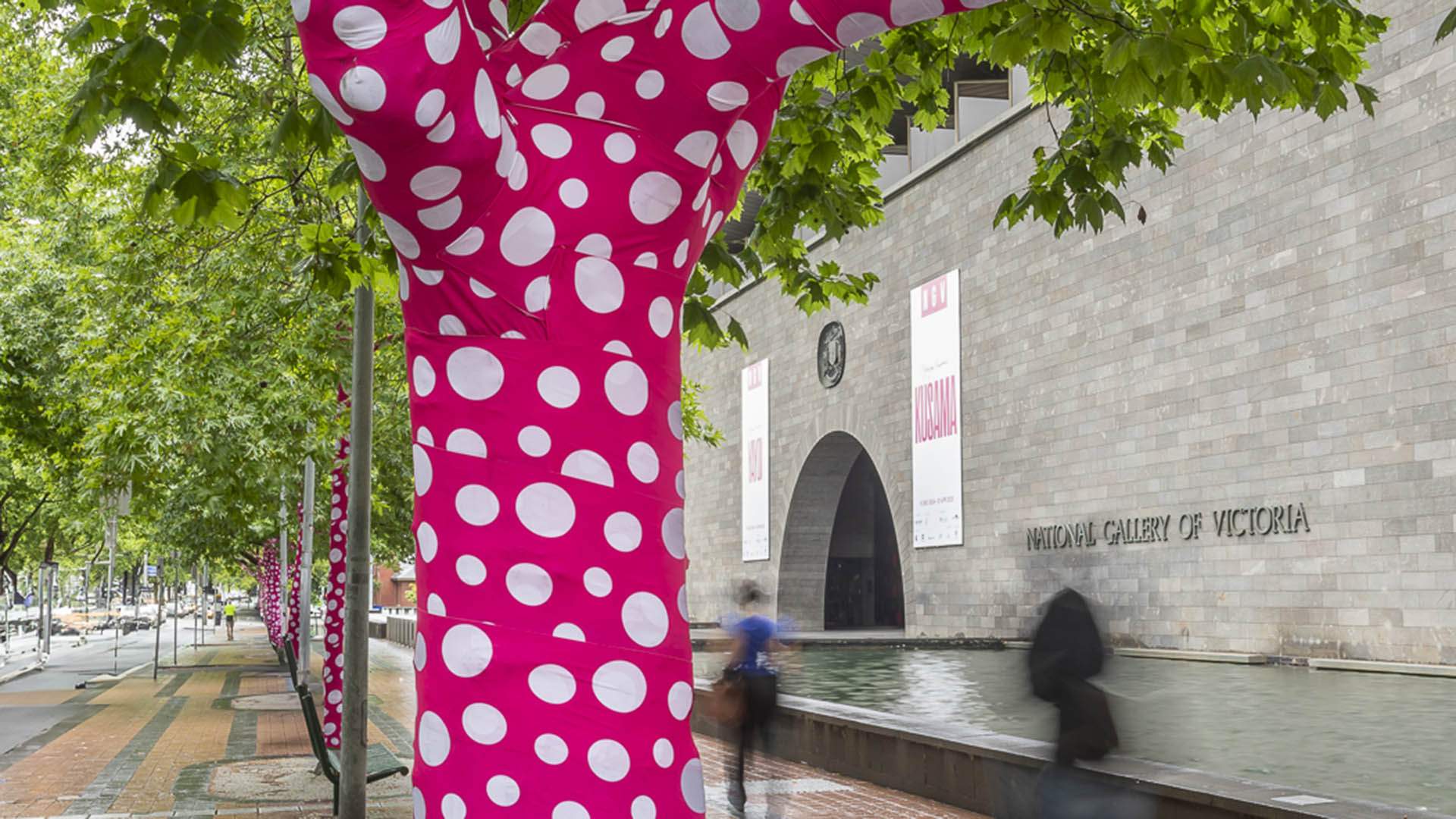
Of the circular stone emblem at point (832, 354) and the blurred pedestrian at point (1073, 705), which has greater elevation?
the circular stone emblem at point (832, 354)

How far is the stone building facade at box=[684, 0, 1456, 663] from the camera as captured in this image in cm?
1934

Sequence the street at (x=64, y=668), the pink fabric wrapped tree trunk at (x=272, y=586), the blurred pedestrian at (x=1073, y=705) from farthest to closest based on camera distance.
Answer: the pink fabric wrapped tree trunk at (x=272, y=586) < the street at (x=64, y=668) < the blurred pedestrian at (x=1073, y=705)

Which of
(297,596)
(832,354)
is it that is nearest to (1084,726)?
(297,596)

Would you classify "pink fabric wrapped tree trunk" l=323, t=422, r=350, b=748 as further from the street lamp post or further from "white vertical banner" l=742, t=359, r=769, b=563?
"white vertical banner" l=742, t=359, r=769, b=563

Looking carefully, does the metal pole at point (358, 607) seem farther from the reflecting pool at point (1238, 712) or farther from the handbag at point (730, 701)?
the reflecting pool at point (1238, 712)

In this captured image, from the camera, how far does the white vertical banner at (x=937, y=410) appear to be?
30922 mm

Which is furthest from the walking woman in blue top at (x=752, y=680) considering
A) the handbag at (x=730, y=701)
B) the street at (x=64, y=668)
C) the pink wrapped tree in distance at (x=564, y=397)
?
the street at (x=64, y=668)

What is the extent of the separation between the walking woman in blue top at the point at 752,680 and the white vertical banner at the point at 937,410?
73.7ft

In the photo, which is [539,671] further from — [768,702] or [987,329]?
[987,329]

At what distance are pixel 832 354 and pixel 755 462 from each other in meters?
6.19

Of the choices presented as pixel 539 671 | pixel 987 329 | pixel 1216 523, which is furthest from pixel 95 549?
pixel 539 671

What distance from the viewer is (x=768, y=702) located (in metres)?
8.62

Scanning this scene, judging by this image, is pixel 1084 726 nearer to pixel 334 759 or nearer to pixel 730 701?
pixel 730 701

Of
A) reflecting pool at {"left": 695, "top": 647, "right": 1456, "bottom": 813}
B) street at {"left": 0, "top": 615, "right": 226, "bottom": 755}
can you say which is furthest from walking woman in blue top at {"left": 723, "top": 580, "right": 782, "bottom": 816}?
street at {"left": 0, "top": 615, "right": 226, "bottom": 755}
